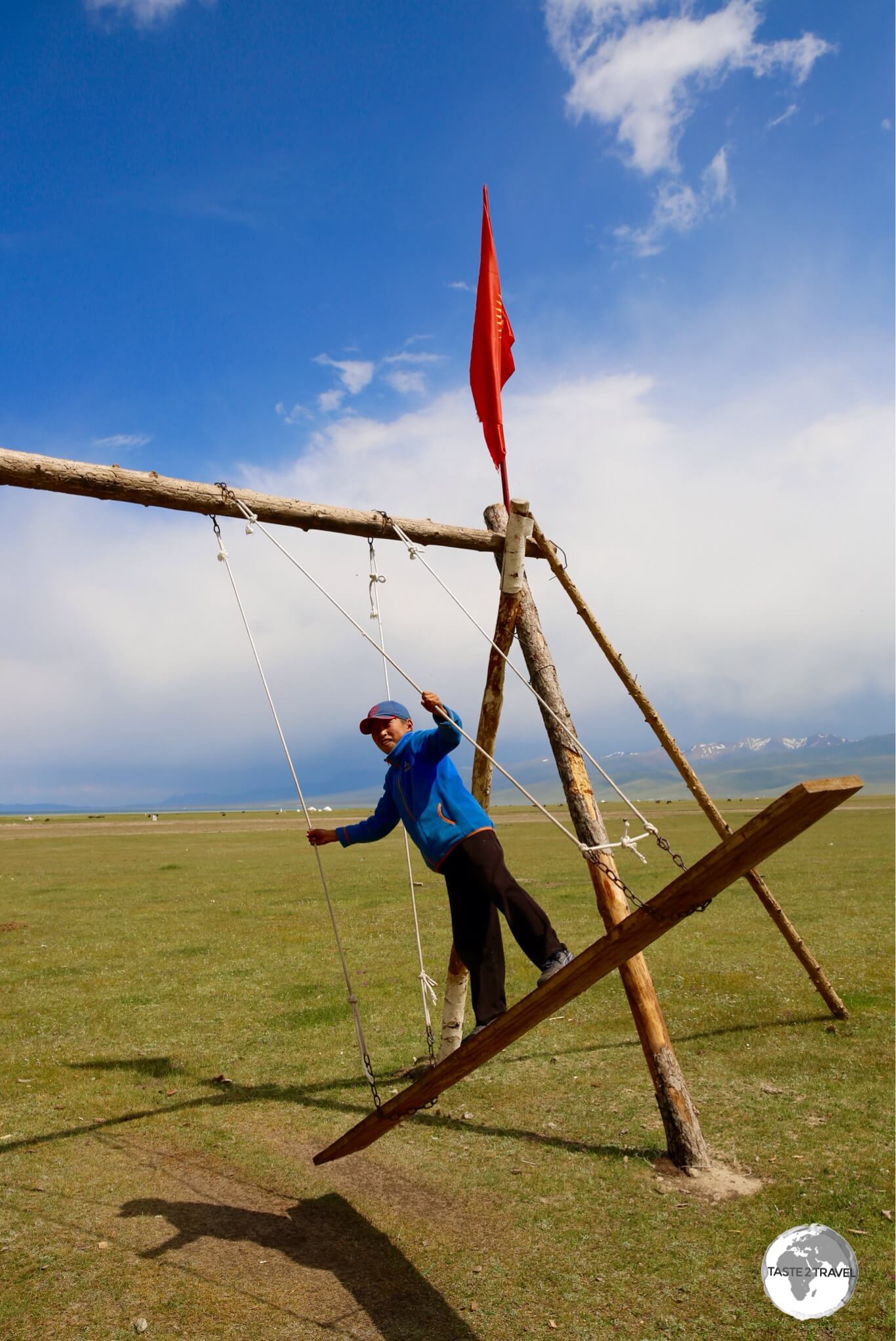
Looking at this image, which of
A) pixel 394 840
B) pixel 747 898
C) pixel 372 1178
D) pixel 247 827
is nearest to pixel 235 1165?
pixel 372 1178

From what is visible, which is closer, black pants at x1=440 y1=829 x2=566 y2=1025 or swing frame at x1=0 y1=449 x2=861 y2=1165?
black pants at x1=440 y1=829 x2=566 y2=1025

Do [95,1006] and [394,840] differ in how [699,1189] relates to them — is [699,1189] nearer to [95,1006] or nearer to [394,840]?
[95,1006]

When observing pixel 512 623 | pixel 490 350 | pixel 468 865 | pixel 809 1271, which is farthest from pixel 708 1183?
pixel 490 350

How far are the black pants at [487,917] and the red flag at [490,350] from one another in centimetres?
361

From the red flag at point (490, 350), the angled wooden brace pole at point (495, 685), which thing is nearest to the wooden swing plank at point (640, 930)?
the angled wooden brace pole at point (495, 685)

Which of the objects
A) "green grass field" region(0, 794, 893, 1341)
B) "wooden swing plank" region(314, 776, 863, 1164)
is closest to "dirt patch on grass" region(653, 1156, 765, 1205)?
"green grass field" region(0, 794, 893, 1341)

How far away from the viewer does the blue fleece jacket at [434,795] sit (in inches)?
227

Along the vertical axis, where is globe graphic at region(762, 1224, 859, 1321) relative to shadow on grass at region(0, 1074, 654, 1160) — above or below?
below

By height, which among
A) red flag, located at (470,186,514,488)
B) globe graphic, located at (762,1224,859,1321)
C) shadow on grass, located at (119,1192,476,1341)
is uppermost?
red flag, located at (470,186,514,488)

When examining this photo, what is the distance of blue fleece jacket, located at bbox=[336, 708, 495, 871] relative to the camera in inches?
227

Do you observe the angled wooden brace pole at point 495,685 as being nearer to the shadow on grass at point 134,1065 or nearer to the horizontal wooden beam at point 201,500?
the horizontal wooden beam at point 201,500

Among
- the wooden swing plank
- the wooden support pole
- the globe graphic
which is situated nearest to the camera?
the wooden swing plank

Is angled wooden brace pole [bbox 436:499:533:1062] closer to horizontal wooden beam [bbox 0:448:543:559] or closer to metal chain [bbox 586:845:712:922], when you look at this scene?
horizontal wooden beam [bbox 0:448:543:559]

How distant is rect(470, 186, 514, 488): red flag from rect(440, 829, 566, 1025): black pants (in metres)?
3.61
